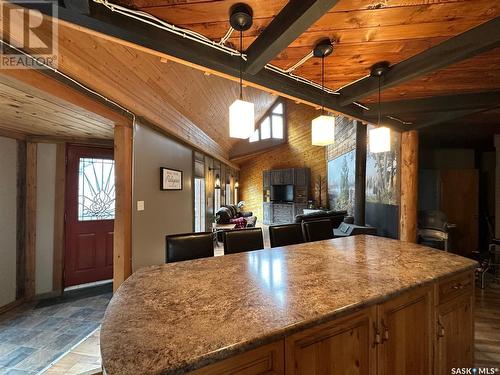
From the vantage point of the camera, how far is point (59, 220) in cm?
322

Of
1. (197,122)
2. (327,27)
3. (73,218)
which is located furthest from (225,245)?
(197,122)

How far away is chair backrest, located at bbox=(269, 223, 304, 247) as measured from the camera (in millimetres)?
2365

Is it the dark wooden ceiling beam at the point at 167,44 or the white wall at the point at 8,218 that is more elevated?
the dark wooden ceiling beam at the point at 167,44

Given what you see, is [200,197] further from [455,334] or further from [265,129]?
[265,129]

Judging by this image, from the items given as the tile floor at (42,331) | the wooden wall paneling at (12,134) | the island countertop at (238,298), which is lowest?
the tile floor at (42,331)

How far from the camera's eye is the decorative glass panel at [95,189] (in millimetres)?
3414

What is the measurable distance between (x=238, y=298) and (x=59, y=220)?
3.29m

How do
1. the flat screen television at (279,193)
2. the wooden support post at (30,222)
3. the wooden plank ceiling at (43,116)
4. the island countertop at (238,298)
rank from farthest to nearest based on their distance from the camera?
the flat screen television at (279,193), the wooden support post at (30,222), the wooden plank ceiling at (43,116), the island countertop at (238,298)

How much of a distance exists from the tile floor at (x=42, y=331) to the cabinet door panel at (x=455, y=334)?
2.89 metres

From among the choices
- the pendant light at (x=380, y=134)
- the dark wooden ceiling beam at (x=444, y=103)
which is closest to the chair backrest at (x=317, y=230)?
the pendant light at (x=380, y=134)

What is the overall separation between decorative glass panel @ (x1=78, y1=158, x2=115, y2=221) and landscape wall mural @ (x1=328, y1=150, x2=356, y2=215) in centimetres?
503

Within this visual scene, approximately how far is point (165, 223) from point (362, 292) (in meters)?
2.96

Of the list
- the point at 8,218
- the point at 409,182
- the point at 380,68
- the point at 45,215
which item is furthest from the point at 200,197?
the point at 380,68

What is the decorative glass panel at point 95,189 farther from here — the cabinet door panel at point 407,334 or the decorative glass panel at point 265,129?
the decorative glass panel at point 265,129
